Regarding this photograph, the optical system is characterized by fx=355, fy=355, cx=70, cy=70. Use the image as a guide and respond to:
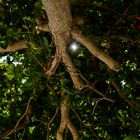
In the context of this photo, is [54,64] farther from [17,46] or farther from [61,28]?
[17,46]

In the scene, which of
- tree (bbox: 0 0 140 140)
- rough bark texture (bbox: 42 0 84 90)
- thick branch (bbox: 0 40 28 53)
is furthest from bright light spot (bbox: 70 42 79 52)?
thick branch (bbox: 0 40 28 53)

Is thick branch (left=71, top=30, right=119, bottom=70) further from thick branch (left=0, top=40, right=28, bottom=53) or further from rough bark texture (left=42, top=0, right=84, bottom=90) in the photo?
thick branch (left=0, top=40, right=28, bottom=53)

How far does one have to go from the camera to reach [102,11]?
573 centimetres

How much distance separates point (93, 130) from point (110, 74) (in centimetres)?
114

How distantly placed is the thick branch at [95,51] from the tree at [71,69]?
0.04 ft

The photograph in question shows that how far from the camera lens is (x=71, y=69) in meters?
5.35

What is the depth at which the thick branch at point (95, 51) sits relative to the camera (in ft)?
16.0

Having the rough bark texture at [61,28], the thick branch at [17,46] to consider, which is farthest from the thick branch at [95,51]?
the thick branch at [17,46]

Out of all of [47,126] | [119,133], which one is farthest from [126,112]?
[47,126]

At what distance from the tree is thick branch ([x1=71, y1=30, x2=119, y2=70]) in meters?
0.01

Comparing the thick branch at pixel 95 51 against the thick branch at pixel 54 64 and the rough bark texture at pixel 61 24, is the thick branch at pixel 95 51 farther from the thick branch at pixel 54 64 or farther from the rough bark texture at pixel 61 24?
the thick branch at pixel 54 64

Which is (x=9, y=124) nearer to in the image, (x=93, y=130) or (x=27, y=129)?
(x=27, y=129)

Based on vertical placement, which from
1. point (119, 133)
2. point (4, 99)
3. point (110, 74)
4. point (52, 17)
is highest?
point (4, 99)

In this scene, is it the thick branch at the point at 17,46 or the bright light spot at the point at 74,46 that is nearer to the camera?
the bright light spot at the point at 74,46
